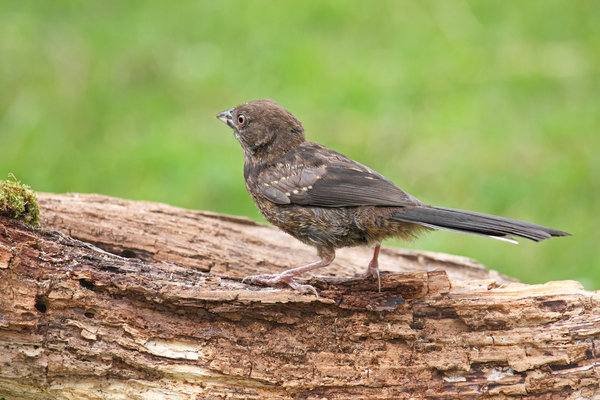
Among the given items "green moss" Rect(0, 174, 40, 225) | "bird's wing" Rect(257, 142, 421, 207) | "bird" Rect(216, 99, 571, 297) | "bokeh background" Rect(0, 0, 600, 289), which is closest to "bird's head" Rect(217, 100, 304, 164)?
"bird" Rect(216, 99, 571, 297)

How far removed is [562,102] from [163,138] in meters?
5.35

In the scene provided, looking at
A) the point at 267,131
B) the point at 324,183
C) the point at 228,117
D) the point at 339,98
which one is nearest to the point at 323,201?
the point at 324,183

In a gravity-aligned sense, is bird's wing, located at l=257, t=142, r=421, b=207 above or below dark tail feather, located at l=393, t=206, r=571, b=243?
above

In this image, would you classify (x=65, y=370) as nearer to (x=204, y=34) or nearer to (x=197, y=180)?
(x=197, y=180)

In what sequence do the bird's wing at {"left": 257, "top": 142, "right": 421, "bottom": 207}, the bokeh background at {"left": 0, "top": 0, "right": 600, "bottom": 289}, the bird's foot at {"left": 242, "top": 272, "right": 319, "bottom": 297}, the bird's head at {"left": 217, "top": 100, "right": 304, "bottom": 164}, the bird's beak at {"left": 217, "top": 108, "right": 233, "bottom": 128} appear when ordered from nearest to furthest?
the bird's foot at {"left": 242, "top": 272, "right": 319, "bottom": 297} < the bird's wing at {"left": 257, "top": 142, "right": 421, "bottom": 207} < the bird's head at {"left": 217, "top": 100, "right": 304, "bottom": 164} < the bird's beak at {"left": 217, "top": 108, "right": 233, "bottom": 128} < the bokeh background at {"left": 0, "top": 0, "right": 600, "bottom": 289}

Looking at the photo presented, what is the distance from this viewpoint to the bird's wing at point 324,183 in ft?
15.7

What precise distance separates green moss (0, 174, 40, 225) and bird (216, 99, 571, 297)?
5.05ft

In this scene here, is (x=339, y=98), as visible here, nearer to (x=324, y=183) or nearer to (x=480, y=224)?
(x=324, y=183)

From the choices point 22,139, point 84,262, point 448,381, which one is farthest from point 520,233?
point 22,139

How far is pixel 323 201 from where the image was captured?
16.2 feet

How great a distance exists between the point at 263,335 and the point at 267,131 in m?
1.85

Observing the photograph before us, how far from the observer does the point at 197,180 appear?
8.20 meters

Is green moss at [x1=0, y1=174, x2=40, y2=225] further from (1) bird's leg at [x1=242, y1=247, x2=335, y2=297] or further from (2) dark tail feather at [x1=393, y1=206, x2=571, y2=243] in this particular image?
(2) dark tail feather at [x1=393, y1=206, x2=571, y2=243]

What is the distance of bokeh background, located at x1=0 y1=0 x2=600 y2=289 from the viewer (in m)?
8.12
